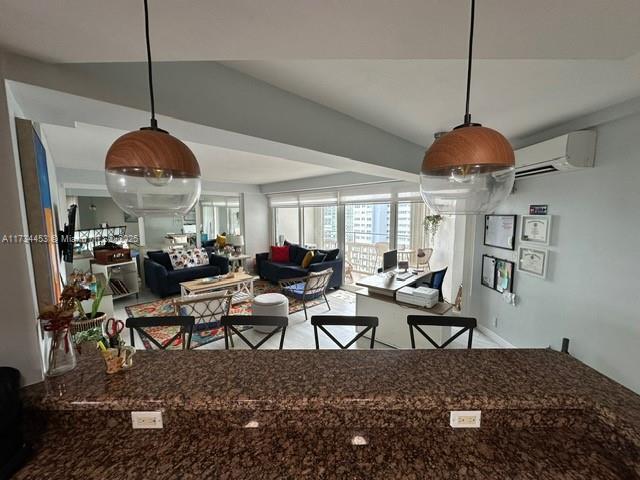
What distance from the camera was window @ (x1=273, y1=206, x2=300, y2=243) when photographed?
24.1 feet

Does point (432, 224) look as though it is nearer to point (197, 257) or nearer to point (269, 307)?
point (269, 307)

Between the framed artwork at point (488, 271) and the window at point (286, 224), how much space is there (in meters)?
4.66

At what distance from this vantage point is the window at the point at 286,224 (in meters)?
7.34

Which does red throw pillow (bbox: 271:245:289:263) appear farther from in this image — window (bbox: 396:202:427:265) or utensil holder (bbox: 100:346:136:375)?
utensil holder (bbox: 100:346:136:375)

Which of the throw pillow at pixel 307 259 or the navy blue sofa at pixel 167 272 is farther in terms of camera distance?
the throw pillow at pixel 307 259

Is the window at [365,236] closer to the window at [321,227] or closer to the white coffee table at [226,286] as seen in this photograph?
the window at [321,227]

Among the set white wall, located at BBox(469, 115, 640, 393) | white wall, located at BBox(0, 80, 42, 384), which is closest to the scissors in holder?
white wall, located at BBox(0, 80, 42, 384)

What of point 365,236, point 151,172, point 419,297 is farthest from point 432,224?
point 151,172

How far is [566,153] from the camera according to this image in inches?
87.5

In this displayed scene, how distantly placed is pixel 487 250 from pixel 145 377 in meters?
3.90

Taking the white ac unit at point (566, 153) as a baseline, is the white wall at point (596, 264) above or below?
below

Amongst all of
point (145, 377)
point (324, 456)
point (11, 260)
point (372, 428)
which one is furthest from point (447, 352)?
point (11, 260)

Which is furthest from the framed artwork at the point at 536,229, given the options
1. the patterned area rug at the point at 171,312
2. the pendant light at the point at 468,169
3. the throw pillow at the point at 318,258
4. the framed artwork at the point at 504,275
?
the throw pillow at the point at 318,258

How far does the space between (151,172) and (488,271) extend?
3.91 metres
